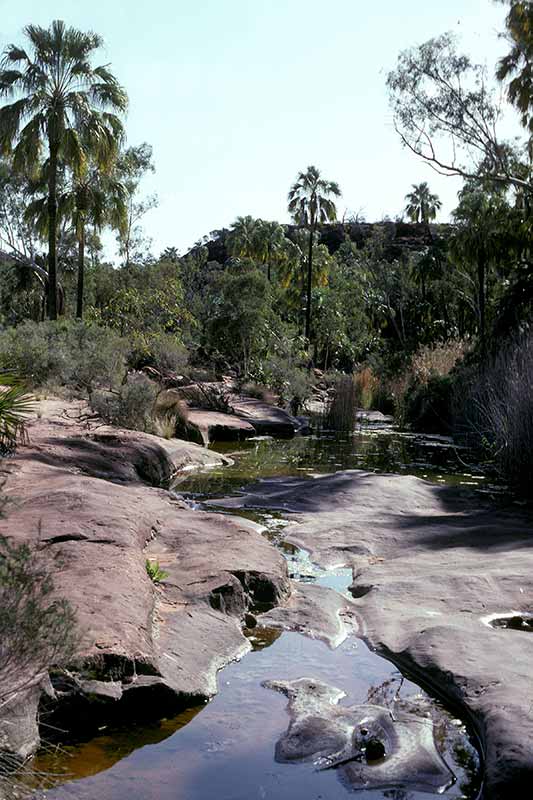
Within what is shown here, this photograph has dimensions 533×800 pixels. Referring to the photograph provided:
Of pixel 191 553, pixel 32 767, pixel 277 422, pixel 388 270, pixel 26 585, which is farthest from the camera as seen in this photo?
pixel 388 270

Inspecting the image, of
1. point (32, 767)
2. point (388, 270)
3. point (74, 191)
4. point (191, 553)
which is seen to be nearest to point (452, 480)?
point (191, 553)

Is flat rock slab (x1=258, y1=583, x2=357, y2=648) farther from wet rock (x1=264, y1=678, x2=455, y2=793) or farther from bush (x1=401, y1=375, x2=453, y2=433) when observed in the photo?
bush (x1=401, y1=375, x2=453, y2=433)

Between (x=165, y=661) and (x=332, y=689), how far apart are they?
923mm

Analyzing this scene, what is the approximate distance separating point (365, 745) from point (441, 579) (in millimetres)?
2828

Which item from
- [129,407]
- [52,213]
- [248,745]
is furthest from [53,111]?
[248,745]

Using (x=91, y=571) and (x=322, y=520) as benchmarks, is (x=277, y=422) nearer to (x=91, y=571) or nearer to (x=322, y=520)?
(x=322, y=520)

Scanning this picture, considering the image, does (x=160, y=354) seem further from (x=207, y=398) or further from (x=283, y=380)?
(x=207, y=398)

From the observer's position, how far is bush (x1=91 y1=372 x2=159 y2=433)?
48.6 ft

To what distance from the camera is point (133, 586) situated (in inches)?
201

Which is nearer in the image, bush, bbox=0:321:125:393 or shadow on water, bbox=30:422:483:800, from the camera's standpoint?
shadow on water, bbox=30:422:483:800

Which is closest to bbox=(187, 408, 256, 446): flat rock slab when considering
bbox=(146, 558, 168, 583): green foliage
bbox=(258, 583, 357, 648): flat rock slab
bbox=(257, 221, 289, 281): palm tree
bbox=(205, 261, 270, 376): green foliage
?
bbox=(205, 261, 270, 376): green foliage

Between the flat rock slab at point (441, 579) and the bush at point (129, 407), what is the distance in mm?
4205

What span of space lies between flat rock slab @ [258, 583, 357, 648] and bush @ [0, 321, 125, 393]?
38.8ft

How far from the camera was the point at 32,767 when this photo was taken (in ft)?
11.5
